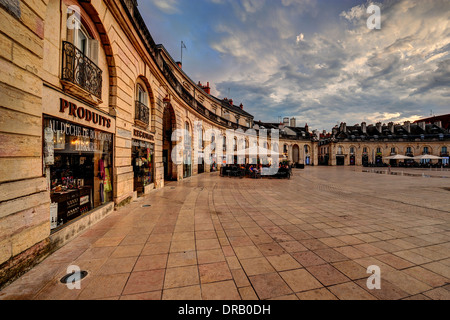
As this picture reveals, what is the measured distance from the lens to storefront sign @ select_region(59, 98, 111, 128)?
13.6 feet

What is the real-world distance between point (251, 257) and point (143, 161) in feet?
23.8

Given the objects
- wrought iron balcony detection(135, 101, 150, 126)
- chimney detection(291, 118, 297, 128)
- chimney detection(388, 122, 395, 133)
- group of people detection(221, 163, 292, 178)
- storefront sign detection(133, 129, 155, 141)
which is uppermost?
chimney detection(291, 118, 297, 128)

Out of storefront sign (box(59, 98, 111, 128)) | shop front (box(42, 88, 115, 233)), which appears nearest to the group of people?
shop front (box(42, 88, 115, 233))

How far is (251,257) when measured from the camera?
3348 mm

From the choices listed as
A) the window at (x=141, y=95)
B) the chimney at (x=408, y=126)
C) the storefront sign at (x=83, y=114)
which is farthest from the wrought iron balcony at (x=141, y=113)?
the chimney at (x=408, y=126)

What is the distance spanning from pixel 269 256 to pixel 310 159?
154 feet

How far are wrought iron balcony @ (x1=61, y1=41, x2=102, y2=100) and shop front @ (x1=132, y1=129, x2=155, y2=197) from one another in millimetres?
2726

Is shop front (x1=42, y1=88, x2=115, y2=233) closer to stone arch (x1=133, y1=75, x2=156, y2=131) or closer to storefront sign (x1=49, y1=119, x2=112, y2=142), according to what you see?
storefront sign (x1=49, y1=119, x2=112, y2=142)

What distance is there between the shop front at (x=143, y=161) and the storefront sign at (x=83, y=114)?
2039 millimetres
